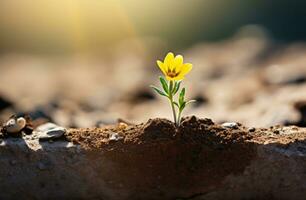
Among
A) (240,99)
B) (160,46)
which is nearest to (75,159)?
(240,99)

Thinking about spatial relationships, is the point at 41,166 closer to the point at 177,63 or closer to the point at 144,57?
the point at 177,63

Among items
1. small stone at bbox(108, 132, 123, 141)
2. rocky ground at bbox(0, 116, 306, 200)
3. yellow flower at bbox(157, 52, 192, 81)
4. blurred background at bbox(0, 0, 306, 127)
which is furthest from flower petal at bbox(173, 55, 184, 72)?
blurred background at bbox(0, 0, 306, 127)

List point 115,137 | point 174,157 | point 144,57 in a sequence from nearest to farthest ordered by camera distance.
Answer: point 174,157, point 115,137, point 144,57

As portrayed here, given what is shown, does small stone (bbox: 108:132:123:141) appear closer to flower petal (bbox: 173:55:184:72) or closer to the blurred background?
flower petal (bbox: 173:55:184:72)

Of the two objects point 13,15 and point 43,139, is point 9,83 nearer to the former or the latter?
point 13,15

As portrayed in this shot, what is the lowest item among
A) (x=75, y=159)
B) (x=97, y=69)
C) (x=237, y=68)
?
(x=75, y=159)

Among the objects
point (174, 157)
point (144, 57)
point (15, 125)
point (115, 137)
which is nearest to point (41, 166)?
point (15, 125)
